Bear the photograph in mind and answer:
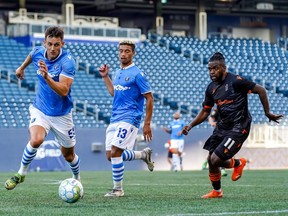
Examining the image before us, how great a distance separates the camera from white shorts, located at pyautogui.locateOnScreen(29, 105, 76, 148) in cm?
1241

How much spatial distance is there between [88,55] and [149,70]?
295 centimetres

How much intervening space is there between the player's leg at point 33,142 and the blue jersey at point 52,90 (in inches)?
4.3

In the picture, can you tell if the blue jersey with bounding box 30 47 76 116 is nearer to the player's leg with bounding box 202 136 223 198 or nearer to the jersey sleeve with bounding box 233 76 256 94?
the player's leg with bounding box 202 136 223 198

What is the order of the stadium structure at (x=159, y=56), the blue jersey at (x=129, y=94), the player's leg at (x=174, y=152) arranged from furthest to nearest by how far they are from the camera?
the stadium structure at (x=159, y=56) → the player's leg at (x=174, y=152) → the blue jersey at (x=129, y=94)

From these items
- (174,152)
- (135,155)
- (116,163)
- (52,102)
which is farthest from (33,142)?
(174,152)

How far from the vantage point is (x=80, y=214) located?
971cm

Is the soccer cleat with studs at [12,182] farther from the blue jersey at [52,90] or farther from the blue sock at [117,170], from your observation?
the blue sock at [117,170]

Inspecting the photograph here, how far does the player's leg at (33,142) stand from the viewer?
473 inches

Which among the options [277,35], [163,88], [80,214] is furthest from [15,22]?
[80,214]

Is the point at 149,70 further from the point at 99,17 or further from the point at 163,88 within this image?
the point at 99,17

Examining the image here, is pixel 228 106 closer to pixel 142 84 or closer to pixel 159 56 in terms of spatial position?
pixel 142 84

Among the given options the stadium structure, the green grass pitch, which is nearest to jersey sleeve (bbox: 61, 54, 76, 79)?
the green grass pitch

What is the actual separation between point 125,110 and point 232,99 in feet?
5.35

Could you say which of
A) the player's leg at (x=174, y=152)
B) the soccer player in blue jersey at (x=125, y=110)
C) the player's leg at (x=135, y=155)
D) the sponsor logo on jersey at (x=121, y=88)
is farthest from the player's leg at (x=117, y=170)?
the player's leg at (x=174, y=152)
